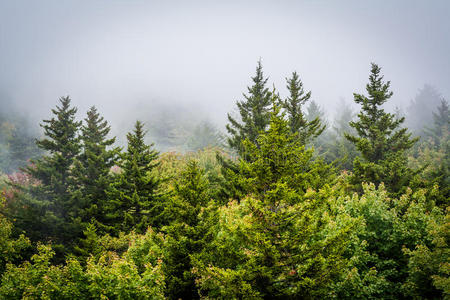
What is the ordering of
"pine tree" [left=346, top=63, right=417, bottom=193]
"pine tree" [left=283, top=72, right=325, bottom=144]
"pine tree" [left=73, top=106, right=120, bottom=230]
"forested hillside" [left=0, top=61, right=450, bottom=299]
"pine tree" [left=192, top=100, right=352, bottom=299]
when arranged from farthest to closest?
"pine tree" [left=283, top=72, right=325, bottom=144] → "pine tree" [left=73, top=106, right=120, bottom=230] → "pine tree" [left=346, top=63, right=417, bottom=193] → "forested hillside" [left=0, top=61, right=450, bottom=299] → "pine tree" [left=192, top=100, right=352, bottom=299]

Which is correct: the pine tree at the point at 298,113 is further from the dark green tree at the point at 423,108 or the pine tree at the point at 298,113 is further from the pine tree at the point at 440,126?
the dark green tree at the point at 423,108

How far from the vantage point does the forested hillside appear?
336 inches

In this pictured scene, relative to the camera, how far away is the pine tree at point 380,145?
17953mm

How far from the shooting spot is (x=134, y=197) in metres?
18.6

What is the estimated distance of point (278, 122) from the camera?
918 cm

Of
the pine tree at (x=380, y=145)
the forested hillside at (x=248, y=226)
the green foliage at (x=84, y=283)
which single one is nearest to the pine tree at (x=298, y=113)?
the forested hillside at (x=248, y=226)

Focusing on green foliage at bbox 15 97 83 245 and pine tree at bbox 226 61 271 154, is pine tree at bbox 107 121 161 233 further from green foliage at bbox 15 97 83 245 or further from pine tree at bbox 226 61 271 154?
pine tree at bbox 226 61 271 154

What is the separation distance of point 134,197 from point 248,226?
1289cm

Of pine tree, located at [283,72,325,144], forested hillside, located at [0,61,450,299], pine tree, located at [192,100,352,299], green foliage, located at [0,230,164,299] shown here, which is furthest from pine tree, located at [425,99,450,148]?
green foliage, located at [0,230,164,299]

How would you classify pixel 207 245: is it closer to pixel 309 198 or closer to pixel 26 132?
pixel 309 198

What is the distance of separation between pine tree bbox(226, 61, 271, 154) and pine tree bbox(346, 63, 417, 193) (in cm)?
750

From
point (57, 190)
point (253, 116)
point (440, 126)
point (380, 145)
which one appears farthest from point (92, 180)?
point (440, 126)

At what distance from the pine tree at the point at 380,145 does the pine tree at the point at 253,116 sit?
7497 mm

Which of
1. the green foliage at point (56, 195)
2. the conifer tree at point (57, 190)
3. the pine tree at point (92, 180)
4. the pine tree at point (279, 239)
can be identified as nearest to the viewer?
the pine tree at point (279, 239)
